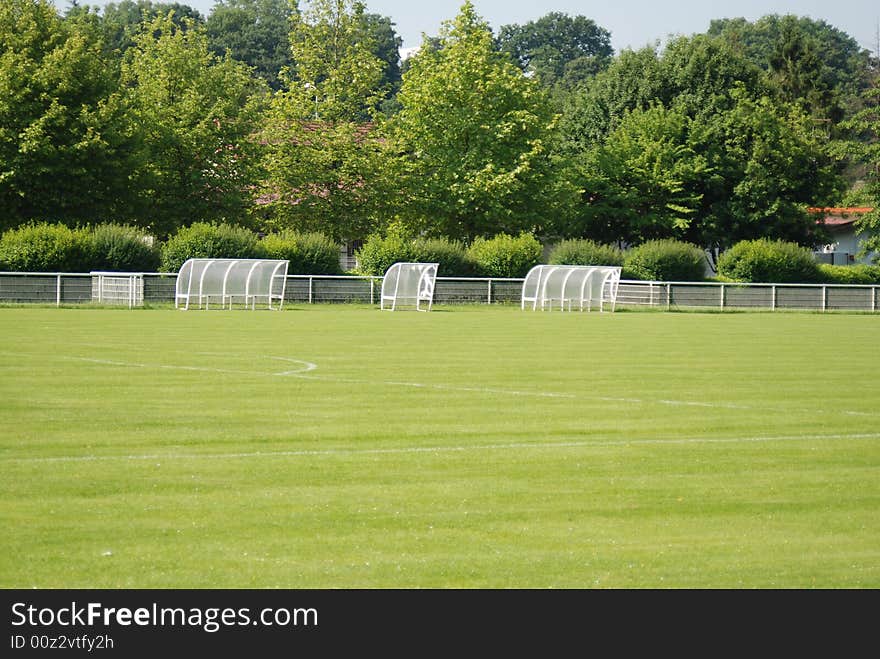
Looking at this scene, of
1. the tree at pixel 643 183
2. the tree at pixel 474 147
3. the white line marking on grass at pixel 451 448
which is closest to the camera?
the white line marking on grass at pixel 451 448

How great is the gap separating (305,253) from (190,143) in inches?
561

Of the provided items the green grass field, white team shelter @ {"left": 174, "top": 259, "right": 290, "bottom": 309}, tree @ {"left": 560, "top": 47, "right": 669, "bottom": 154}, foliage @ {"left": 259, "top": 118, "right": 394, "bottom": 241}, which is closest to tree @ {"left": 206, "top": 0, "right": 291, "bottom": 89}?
tree @ {"left": 560, "top": 47, "right": 669, "bottom": 154}

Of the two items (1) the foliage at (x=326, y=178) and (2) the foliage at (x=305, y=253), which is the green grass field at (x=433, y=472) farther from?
(1) the foliage at (x=326, y=178)

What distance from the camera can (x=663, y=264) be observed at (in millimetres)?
52031

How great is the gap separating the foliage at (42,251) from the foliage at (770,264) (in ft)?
82.5

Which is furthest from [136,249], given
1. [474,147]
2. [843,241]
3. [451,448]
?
[843,241]

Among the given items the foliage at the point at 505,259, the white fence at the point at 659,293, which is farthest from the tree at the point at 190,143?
the white fence at the point at 659,293

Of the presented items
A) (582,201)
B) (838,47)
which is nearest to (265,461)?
(582,201)

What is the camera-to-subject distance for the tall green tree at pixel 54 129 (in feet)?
168

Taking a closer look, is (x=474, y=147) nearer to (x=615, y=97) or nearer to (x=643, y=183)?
(x=643, y=183)

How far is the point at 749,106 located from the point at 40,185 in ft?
124

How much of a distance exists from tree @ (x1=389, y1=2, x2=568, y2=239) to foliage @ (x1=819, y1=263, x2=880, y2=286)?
13.4 metres

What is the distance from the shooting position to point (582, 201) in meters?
70.3

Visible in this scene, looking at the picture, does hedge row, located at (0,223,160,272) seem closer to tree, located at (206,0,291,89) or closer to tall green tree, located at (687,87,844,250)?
tall green tree, located at (687,87,844,250)
